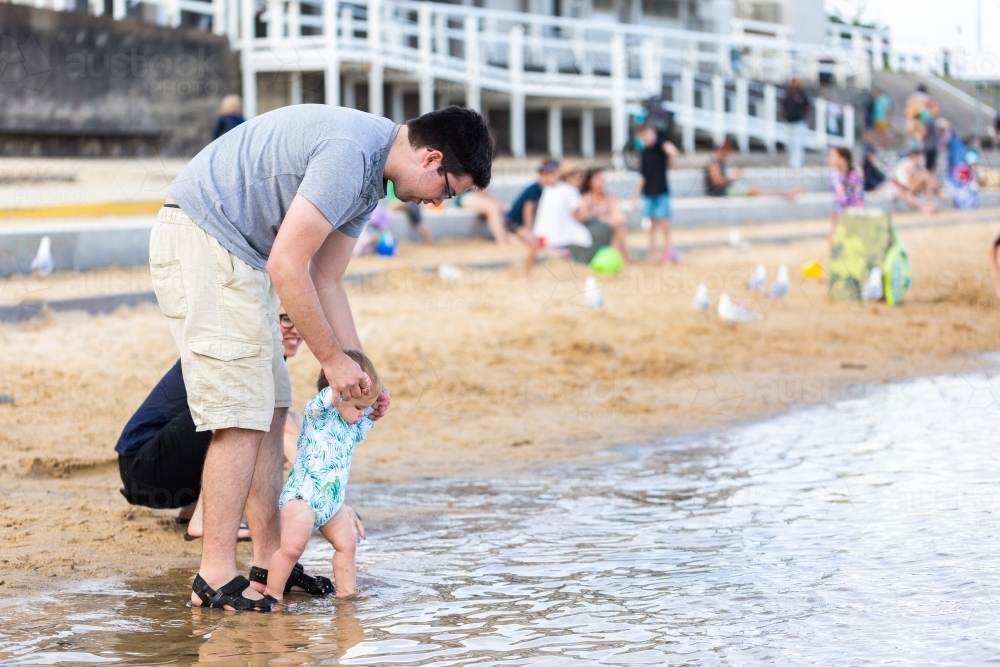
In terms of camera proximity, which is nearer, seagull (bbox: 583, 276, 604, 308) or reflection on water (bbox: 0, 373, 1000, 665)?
reflection on water (bbox: 0, 373, 1000, 665)

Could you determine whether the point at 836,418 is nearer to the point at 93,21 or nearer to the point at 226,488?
the point at 226,488

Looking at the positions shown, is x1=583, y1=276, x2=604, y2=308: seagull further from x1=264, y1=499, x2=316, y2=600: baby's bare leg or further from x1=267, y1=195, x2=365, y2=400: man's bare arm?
x1=267, y1=195, x2=365, y2=400: man's bare arm

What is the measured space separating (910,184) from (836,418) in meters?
16.1

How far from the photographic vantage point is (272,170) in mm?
3953

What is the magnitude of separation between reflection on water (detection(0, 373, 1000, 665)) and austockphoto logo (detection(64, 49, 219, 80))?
1299cm

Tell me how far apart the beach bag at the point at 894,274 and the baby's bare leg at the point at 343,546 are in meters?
9.12

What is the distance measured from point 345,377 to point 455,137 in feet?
2.66

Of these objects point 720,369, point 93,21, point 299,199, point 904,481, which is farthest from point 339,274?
point 93,21

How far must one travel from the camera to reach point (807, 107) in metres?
27.2

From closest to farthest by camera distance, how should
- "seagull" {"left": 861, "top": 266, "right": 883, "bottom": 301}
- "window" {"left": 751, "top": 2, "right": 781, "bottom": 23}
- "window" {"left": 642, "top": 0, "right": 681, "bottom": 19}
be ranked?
"seagull" {"left": 861, "top": 266, "right": 883, "bottom": 301} < "window" {"left": 642, "top": 0, "right": 681, "bottom": 19} < "window" {"left": 751, "top": 2, "right": 781, "bottom": 23}

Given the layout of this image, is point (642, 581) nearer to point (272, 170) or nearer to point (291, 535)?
point (291, 535)

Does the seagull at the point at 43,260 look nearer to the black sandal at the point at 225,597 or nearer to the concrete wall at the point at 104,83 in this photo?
the concrete wall at the point at 104,83

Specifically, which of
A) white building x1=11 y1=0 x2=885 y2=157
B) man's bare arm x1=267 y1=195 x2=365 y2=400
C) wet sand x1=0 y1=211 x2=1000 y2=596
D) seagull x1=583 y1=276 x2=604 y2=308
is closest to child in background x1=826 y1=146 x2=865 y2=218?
wet sand x1=0 y1=211 x2=1000 y2=596

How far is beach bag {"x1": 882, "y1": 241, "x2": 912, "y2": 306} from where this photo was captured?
12.4 metres
